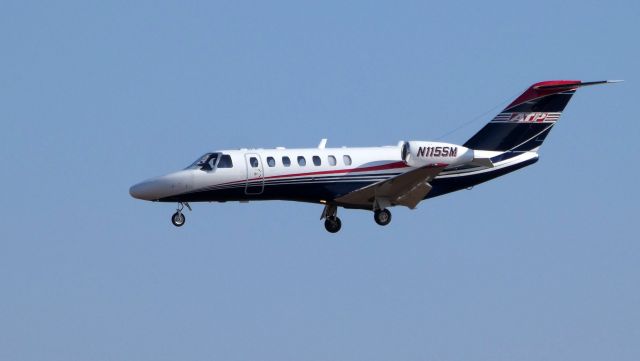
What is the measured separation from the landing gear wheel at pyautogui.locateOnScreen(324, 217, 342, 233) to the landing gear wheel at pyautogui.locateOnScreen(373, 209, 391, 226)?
2066 mm

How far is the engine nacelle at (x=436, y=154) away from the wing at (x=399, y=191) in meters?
0.62

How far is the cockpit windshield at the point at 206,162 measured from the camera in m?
37.4

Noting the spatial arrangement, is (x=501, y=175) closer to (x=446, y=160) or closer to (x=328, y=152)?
(x=446, y=160)

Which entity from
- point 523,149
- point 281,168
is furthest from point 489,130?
point 281,168

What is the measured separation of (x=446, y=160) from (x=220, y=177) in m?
7.20

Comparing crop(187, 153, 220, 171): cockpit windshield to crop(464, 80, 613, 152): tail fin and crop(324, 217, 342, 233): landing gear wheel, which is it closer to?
crop(324, 217, 342, 233): landing gear wheel

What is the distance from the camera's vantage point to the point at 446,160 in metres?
37.5

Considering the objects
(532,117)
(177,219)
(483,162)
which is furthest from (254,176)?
(532,117)

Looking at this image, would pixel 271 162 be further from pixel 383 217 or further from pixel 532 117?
pixel 532 117

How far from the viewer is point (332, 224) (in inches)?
1572

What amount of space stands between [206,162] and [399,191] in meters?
6.25

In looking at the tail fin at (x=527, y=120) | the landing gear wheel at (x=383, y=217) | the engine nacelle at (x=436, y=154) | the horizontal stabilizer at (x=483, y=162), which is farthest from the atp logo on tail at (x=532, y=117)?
the landing gear wheel at (x=383, y=217)

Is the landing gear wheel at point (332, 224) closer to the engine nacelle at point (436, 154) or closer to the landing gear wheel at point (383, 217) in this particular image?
the landing gear wheel at point (383, 217)

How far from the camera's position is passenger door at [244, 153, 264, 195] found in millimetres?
37250
